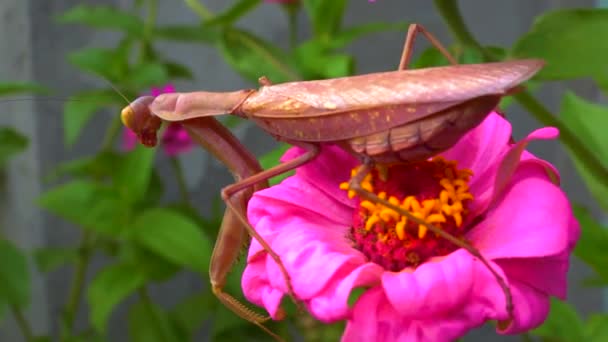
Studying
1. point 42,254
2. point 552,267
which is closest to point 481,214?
point 552,267

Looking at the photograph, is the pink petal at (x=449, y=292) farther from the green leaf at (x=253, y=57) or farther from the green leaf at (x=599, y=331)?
the green leaf at (x=253, y=57)

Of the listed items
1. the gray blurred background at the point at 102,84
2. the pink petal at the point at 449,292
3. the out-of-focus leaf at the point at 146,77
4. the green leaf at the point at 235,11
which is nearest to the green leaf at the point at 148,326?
the gray blurred background at the point at 102,84

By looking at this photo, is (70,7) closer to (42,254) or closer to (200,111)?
(42,254)

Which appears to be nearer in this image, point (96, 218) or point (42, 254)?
point (96, 218)

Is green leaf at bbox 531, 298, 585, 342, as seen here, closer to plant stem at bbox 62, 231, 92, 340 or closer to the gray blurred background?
the gray blurred background

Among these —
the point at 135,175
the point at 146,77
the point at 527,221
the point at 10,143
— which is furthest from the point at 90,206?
the point at 527,221

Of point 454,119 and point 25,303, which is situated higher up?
point 454,119

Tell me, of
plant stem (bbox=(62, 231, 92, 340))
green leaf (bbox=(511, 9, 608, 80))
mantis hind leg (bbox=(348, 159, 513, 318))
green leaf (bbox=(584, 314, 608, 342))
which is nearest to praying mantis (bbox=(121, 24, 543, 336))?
mantis hind leg (bbox=(348, 159, 513, 318))
